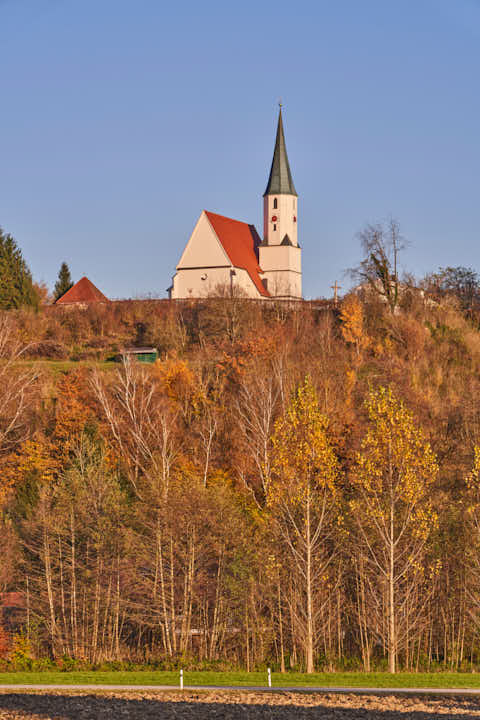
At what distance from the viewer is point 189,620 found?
99.1 ft

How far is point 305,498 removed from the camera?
91.1 feet

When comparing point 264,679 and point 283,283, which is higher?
point 283,283

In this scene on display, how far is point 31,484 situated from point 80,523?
24.3ft

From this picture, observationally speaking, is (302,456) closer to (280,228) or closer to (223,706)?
(223,706)

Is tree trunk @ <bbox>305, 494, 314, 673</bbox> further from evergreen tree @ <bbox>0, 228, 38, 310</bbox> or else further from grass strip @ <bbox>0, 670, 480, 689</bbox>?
evergreen tree @ <bbox>0, 228, 38, 310</bbox>

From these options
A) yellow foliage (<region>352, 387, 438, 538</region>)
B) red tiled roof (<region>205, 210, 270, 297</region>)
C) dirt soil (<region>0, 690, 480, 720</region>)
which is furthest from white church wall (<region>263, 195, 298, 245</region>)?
dirt soil (<region>0, 690, 480, 720</region>)

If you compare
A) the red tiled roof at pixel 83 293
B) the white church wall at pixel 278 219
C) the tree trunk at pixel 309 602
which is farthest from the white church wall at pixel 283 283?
the tree trunk at pixel 309 602

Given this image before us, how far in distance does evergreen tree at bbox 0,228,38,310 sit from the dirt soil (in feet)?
143

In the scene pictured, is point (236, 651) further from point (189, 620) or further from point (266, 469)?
point (266, 469)

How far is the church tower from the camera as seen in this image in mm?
79188

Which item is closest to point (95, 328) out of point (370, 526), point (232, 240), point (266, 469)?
point (232, 240)

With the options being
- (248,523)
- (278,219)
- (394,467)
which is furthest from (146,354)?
(278,219)

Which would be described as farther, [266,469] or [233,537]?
[266,469]

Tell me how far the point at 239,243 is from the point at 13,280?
72.3 ft
